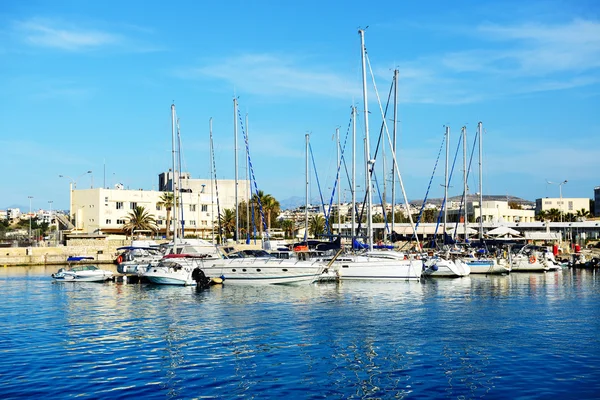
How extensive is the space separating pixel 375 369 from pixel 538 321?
547 inches

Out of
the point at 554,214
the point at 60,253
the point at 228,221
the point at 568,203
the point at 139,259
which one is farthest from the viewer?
the point at 568,203

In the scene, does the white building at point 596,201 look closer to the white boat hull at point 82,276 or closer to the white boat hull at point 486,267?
the white boat hull at point 486,267

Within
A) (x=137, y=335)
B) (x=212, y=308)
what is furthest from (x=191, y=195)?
(x=137, y=335)

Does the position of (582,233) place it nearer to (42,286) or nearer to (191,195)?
(191,195)

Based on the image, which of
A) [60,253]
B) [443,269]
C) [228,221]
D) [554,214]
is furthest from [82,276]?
[554,214]

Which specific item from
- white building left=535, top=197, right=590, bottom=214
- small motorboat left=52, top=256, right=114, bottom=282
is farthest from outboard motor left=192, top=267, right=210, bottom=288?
white building left=535, top=197, right=590, bottom=214

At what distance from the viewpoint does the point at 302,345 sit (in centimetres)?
2739

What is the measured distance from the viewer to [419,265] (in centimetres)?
5481

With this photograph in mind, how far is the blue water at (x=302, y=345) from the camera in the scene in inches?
825

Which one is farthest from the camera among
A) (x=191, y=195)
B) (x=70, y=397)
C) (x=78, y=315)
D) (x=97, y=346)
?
(x=191, y=195)

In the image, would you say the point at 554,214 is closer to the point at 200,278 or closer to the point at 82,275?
the point at 200,278

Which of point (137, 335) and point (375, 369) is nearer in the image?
point (375, 369)

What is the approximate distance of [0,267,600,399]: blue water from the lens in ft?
68.7

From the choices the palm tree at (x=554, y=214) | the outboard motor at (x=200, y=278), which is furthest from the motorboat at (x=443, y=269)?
the palm tree at (x=554, y=214)
